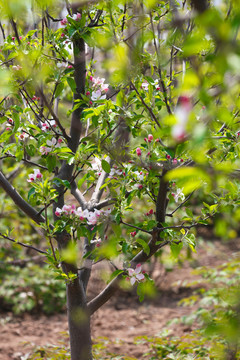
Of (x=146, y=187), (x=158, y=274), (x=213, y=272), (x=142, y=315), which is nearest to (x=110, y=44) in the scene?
(x=146, y=187)

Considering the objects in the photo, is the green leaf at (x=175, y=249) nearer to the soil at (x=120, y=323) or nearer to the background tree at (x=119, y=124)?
the background tree at (x=119, y=124)

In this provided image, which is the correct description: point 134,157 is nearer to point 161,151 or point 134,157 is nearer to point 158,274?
point 161,151

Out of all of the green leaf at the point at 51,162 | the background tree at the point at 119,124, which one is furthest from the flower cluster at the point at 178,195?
the green leaf at the point at 51,162

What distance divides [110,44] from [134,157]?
55cm

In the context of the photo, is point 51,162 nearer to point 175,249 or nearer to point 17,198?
point 17,198

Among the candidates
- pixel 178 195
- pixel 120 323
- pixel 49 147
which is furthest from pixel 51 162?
pixel 120 323

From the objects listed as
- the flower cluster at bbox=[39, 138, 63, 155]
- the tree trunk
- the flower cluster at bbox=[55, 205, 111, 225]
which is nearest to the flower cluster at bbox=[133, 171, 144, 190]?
the flower cluster at bbox=[55, 205, 111, 225]

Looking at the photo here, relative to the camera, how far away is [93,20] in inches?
88.8

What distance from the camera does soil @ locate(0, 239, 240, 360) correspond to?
3818 millimetres

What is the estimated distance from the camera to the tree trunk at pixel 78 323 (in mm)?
2472

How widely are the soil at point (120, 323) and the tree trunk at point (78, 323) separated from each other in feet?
3.07

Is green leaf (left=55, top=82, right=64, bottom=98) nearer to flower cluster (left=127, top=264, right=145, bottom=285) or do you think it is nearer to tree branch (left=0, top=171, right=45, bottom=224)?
tree branch (left=0, top=171, right=45, bottom=224)

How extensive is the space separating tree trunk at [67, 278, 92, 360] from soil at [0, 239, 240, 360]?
94 centimetres

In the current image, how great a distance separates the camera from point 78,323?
2.53 metres
